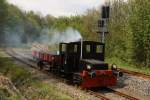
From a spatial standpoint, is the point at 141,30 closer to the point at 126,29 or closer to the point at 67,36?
the point at 126,29

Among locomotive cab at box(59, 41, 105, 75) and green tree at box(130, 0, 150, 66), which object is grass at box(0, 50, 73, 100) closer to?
locomotive cab at box(59, 41, 105, 75)

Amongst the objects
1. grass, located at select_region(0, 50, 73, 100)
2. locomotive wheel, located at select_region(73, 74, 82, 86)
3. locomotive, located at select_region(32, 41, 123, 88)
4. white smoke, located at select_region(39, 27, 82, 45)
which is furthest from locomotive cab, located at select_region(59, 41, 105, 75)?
white smoke, located at select_region(39, 27, 82, 45)

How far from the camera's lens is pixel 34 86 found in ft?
60.2

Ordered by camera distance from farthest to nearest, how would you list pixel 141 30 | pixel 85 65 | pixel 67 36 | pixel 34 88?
pixel 141 30 < pixel 67 36 < pixel 85 65 < pixel 34 88

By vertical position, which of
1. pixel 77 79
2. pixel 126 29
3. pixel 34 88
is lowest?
Result: pixel 34 88

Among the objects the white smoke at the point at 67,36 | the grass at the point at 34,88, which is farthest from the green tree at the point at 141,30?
the grass at the point at 34,88

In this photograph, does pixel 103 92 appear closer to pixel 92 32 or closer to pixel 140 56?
pixel 140 56

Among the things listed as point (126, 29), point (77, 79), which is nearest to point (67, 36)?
point (126, 29)

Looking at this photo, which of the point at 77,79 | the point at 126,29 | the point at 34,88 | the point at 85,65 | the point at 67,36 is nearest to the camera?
the point at 34,88

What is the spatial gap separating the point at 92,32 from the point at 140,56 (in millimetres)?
13378

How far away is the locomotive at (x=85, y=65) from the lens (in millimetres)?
18297

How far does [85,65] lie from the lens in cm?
1877

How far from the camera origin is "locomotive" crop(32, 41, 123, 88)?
18297 millimetres

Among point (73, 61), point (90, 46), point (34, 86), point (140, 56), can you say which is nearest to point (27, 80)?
point (34, 86)
